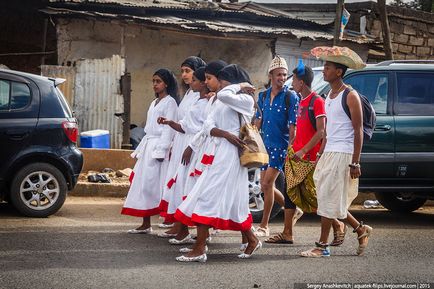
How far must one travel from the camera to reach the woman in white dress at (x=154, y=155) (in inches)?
350

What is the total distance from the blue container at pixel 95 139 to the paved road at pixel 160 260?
443cm

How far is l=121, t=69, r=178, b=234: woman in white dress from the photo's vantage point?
8.88 meters

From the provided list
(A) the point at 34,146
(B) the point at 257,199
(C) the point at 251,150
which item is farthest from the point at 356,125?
(A) the point at 34,146

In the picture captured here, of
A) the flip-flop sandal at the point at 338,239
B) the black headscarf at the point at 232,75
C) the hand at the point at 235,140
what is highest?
the black headscarf at the point at 232,75

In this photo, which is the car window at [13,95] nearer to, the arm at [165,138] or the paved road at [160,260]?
the paved road at [160,260]

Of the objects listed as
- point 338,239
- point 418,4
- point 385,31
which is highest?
point 418,4

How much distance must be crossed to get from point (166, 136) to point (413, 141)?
3.30 m

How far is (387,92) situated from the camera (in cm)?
1066

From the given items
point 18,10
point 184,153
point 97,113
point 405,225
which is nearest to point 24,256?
point 184,153

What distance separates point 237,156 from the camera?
7.66m

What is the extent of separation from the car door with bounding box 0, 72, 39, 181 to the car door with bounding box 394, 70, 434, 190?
14.1 ft

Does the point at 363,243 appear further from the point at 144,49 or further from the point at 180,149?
the point at 144,49

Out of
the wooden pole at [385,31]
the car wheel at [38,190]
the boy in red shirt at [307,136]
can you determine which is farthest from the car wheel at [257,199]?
the wooden pole at [385,31]

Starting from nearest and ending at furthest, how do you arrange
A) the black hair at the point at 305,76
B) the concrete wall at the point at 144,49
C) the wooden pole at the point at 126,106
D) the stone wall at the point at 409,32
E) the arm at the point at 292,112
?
the black hair at the point at 305,76, the arm at the point at 292,112, the concrete wall at the point at 144,49, the wooden pole at the point at 126,106, the stone wall at the point at 409,32
